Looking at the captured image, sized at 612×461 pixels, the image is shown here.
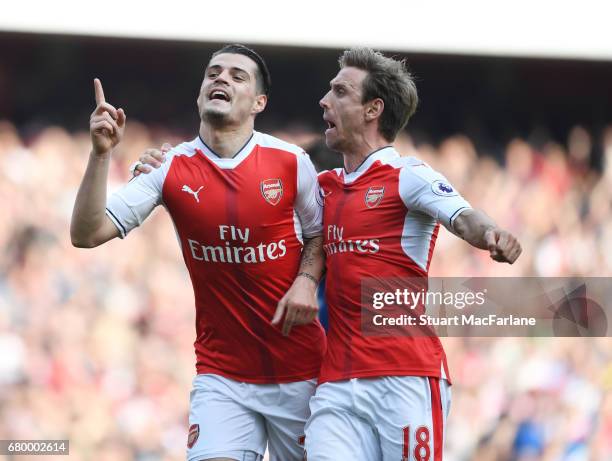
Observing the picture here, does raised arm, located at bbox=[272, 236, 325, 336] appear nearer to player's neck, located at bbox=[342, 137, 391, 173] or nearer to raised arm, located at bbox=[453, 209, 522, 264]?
player's neck, located at bbox=[342, 137, 391, 173]

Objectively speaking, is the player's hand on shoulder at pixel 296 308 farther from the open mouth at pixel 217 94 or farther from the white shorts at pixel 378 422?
the open mouth at pixel 217 94

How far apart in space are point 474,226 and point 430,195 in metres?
0.33

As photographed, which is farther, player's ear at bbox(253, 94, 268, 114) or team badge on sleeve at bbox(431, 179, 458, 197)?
player's ear at bbox(253, 94, 268, 114)

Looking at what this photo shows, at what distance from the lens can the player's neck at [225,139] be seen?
16.3ft

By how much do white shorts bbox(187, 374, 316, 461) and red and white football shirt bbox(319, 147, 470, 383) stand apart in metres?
0.26

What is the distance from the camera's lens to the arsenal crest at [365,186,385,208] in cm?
475

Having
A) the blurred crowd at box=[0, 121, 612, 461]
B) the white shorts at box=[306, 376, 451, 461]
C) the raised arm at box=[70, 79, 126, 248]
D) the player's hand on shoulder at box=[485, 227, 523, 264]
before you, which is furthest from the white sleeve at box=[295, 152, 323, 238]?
the blurred crowd at box=[0, 121, 612, 461]

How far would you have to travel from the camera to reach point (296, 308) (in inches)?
179

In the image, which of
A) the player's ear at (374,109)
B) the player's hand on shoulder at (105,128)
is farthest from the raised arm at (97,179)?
the player's ear at (374,109)

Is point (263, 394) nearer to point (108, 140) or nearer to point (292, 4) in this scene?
point (108, 140)

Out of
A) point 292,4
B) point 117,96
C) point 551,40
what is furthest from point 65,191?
point 551,40

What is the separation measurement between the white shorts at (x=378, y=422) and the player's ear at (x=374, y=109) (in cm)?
127

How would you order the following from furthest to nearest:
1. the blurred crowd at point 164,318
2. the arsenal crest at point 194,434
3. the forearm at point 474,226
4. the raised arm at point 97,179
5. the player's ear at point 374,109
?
the blurred crowd at point 164,318, the player's ear at point 374,109, the arsenal crest at point 194,434, the raised arm at point 97,179, the forearm at point 474,226

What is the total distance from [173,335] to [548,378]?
3407mm
